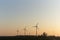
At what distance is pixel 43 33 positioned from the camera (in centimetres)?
13100

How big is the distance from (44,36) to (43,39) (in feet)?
20.0

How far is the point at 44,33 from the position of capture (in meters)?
130

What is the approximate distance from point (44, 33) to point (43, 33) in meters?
1.17

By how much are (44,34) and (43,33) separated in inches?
52.0

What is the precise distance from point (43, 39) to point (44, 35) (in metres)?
7.55

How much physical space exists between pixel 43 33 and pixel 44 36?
3146 millimetres

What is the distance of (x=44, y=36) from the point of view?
128500 mm

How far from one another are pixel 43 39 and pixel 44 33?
8.13 metres

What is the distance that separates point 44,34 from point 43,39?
7873 mm

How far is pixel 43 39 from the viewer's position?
12269 cm

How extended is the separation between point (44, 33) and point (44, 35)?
1359 millimetres

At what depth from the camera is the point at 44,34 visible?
130 metres

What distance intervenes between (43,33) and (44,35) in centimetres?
181

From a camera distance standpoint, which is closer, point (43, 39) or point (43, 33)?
point (43, 39)
